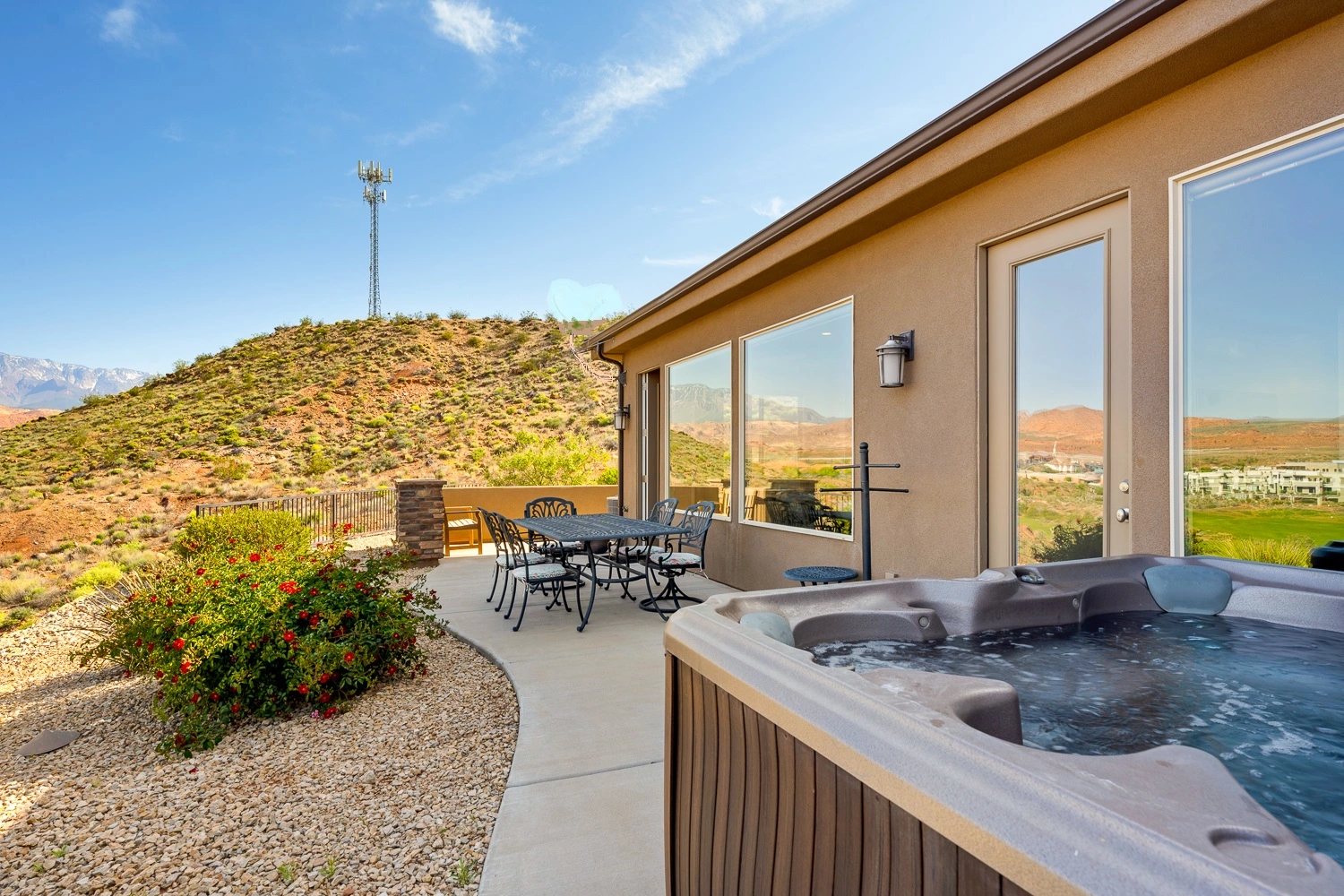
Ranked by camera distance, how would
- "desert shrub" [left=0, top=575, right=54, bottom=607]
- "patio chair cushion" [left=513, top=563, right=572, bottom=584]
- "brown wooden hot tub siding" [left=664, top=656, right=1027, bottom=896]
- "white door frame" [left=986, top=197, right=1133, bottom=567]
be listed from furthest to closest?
"desert shrub" [left=0, top=575, right=54, bottom=607] < "patio chair cushion" [left=513, top=563, right=572, bottom=584] < "white door frame" [left=986, top=197, right=1133, bottom=567] < "brown wooden hot tub siding" [left=664, top=656, right=1027, bottom=896]

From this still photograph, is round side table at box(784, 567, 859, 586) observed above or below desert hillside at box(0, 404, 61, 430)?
below

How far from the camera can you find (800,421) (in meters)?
5.55

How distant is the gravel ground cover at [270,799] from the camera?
2.06 metres

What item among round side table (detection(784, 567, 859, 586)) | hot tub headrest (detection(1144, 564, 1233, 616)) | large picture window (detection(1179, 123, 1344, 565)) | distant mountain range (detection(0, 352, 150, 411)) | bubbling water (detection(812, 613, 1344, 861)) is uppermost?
distant mountain range (detection(0, 352, 150, 411))

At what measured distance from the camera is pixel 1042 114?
3.01m

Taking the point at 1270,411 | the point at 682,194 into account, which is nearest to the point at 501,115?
the point at 682,194

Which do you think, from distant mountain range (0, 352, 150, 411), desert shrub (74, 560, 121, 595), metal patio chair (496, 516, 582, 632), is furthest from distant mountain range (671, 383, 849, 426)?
distant mountain range (0, 352, 150, 411)

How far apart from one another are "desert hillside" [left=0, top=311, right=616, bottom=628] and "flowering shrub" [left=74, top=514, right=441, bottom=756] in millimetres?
10679

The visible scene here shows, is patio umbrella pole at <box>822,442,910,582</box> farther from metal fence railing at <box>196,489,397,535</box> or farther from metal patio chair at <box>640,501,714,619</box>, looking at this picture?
metal fence railing at <box>196,489,397,535</box>

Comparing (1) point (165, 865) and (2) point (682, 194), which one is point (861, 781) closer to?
(1) point (165, 865)

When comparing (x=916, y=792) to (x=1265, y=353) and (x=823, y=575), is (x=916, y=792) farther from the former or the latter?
(x=823, y=575)

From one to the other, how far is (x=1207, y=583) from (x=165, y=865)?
3701 mm

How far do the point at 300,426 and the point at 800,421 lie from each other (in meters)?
22.3

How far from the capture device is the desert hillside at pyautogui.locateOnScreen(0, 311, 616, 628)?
55.2 feet
